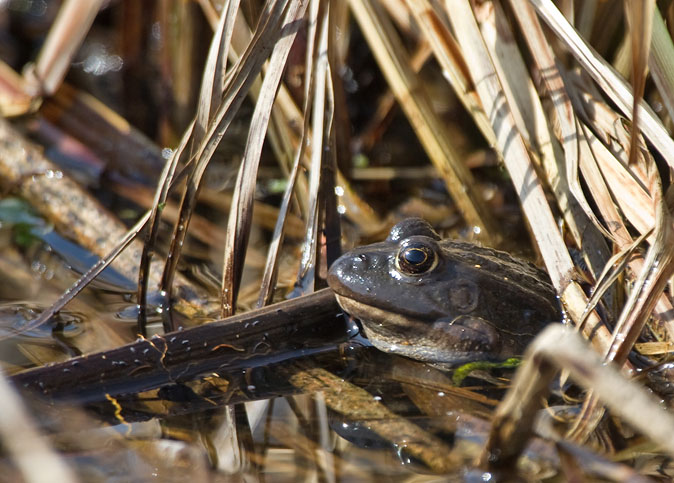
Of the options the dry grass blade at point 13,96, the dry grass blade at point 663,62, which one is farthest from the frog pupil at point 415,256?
the dry grass blade at point 13,96

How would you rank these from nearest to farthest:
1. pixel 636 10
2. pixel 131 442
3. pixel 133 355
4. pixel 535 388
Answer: pixel 535 388 < pixel 636 10 < pixel 131 442 < pixel 133 355

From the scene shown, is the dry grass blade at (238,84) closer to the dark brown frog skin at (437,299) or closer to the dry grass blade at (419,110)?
the dark brown frog skin at (437,299)

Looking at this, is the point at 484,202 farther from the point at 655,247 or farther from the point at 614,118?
the point at 655,247

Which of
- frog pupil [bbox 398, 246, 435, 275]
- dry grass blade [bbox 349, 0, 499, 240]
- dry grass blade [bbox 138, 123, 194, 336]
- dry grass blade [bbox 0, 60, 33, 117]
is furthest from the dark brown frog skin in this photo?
dry grass blade [bbox 0, 60, 33, 117]

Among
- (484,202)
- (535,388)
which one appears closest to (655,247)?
(535,388)

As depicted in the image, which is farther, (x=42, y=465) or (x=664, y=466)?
(x=664, y=466)

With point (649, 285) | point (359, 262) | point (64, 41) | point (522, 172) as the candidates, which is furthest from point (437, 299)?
point (64, 41)
